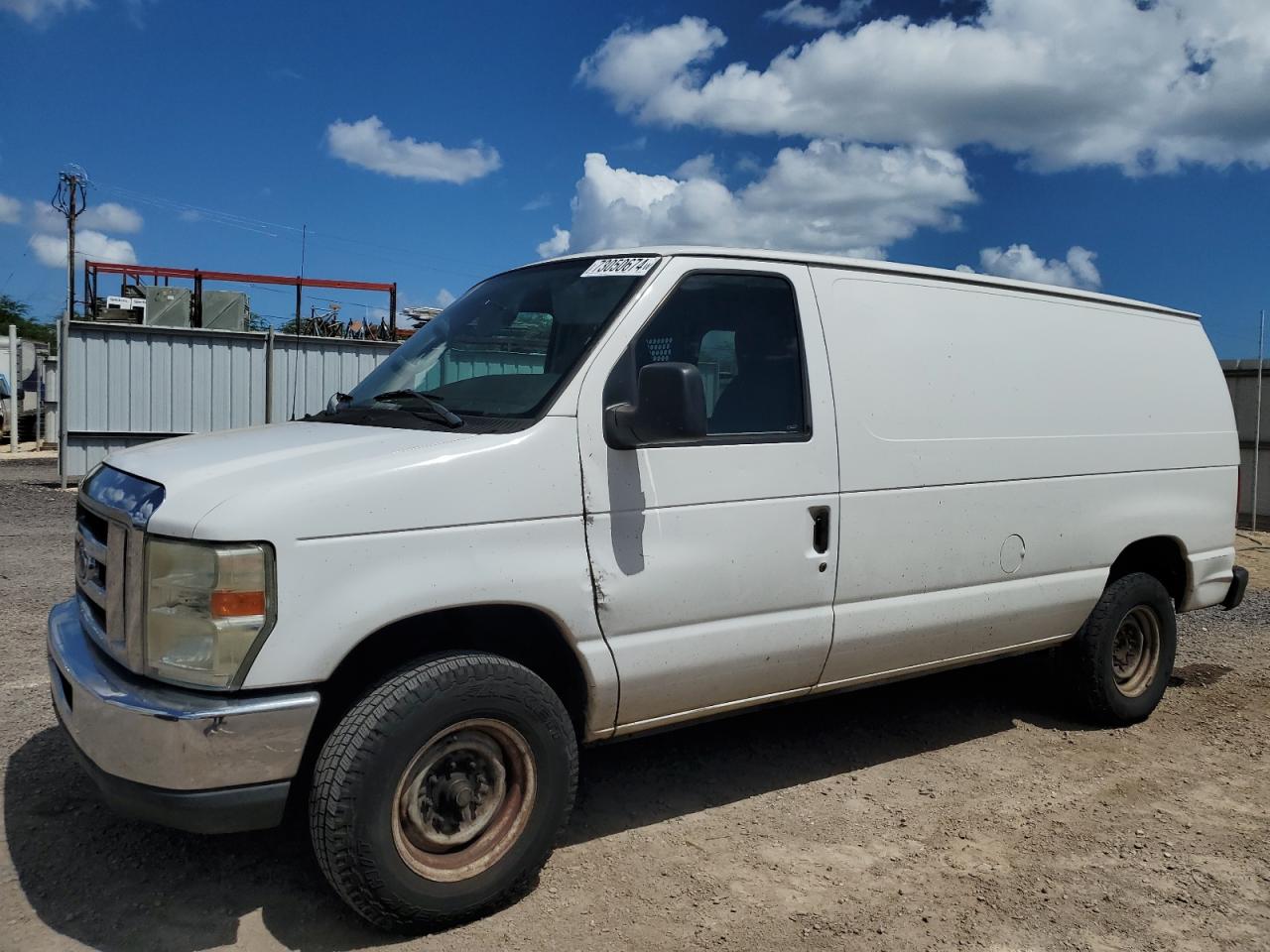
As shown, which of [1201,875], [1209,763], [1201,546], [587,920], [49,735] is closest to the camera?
[587,920]

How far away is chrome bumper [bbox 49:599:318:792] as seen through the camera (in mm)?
2896

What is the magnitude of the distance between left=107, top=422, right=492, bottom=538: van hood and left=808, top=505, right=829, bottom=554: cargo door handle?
4.61 feet

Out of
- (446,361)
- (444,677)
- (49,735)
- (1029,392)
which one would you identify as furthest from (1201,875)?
(49,735)

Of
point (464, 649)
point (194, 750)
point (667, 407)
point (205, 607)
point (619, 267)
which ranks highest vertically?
point (619, 267)

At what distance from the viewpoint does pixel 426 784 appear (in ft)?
10.9

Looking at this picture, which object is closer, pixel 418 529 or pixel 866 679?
pixel 418 529

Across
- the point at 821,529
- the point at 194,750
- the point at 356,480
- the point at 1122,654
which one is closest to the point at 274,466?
the point at 356,480

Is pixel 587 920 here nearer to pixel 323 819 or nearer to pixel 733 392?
pixel 323 819

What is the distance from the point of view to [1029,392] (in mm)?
4895

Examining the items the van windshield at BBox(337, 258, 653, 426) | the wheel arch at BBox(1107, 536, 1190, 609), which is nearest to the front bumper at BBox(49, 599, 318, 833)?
the van windshield at BBox(337, 258, 653, 426)

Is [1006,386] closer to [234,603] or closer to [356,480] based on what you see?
[356,480]

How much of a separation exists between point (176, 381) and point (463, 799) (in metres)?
14.3

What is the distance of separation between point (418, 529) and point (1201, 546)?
4.51 metres

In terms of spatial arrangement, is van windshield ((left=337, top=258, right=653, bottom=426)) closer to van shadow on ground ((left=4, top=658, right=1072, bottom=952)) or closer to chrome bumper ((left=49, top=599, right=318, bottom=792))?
chrome bumper ((left=49, top=599, right=318, bottom=792))
